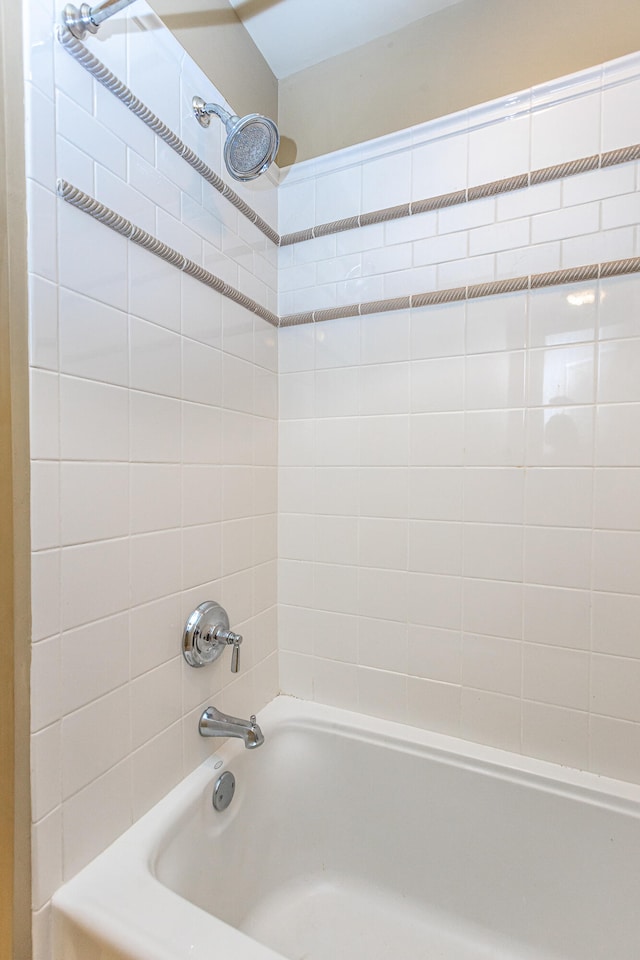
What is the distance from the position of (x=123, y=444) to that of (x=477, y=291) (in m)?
0.96

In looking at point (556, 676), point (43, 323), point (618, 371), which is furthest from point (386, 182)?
point (556, 676)

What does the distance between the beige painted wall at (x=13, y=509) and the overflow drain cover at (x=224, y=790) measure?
1.38 ft

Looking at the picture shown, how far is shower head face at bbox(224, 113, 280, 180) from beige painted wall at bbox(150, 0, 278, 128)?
0.71ft

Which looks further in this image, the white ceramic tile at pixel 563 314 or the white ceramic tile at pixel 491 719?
the white ceramic tile at pixel 491 719

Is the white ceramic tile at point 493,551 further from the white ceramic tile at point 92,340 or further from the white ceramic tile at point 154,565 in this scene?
the white ceramic tile at point 92,340

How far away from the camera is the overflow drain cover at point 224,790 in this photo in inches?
43.5

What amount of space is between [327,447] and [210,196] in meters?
0.74

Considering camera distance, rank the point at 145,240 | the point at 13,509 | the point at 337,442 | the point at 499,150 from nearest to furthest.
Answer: the point at 13,509
the point at 145,240
the point at 499,150
the point at 337,442

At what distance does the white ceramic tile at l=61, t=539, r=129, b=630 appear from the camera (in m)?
0.82

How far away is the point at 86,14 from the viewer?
Answer: 81 centimetres

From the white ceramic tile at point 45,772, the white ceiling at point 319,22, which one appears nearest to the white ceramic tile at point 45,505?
the white ceramic tile at point 45,772

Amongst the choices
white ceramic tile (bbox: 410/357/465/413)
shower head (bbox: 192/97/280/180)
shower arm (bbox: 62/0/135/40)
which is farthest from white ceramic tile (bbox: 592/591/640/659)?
shower arm (bbox: 62/0/135/40)

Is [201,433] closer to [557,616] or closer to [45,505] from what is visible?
[45,505]

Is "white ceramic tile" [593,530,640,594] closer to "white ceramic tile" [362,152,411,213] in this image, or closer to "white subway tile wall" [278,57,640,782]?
"white subway tile wall" [278,57,640,782]
